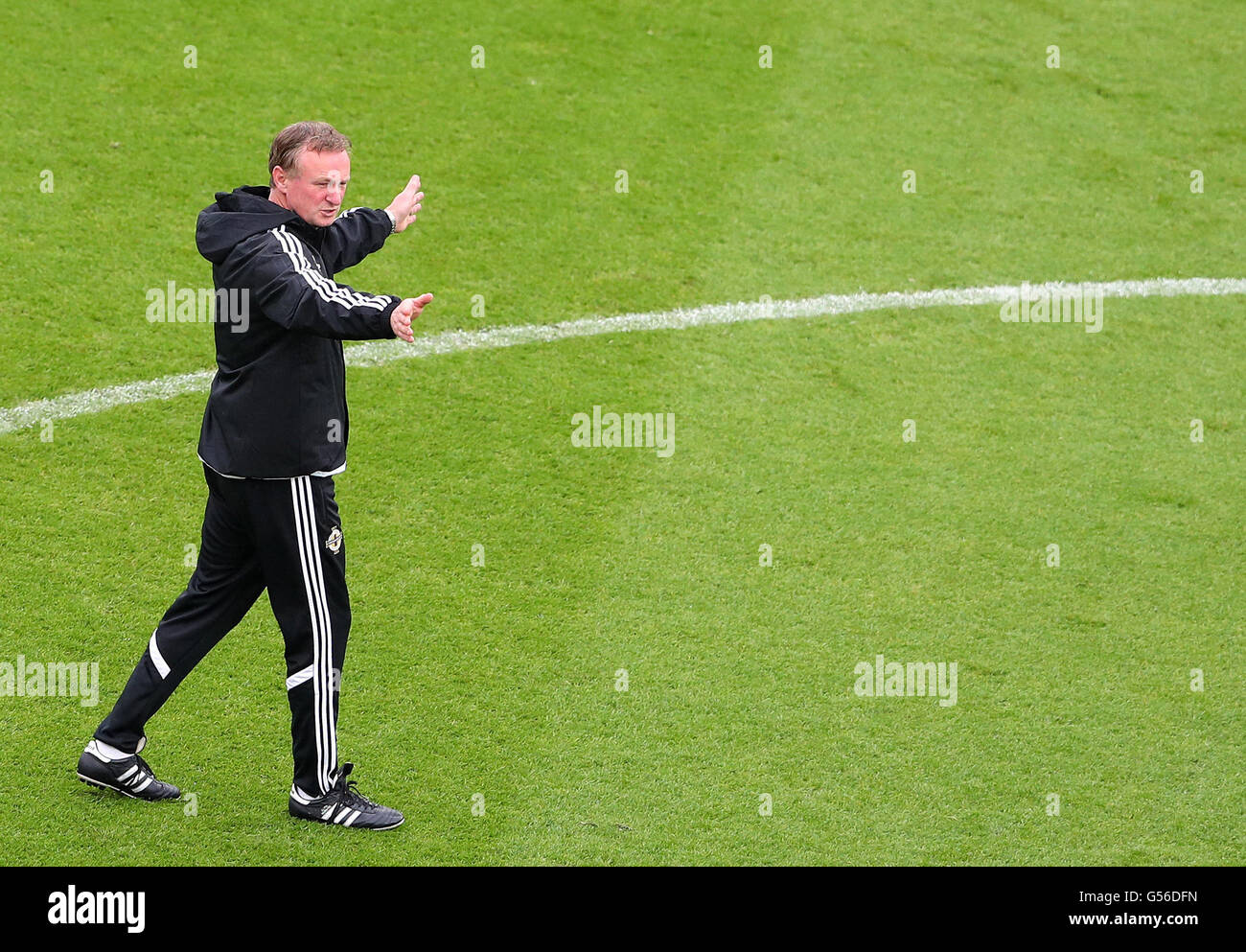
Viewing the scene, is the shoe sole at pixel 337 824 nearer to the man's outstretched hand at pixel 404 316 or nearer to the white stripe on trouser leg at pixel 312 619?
the white stripe on trouser leg at pixel 312 619

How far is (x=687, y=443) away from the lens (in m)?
6.98

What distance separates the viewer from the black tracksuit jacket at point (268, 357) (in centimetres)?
419

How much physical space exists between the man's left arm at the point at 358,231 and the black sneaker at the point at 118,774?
65.2 inches

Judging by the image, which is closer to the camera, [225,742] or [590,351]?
[225,742]

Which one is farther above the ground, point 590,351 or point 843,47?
point 843,47

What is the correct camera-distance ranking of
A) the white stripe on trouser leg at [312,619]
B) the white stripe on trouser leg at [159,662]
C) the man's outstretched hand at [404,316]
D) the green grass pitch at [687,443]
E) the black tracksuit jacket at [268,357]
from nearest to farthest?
the man's outstretched hand at [404,316] < the black tracksuit jacket at [268,357] < the white stripe on trouser leg at [312,619] < the white stripe on trouser leg at [159,662] < the green grass pitch at [687,443]

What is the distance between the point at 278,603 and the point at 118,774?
750 millimetres

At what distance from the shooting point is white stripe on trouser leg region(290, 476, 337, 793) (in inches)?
174

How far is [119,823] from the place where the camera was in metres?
4.60

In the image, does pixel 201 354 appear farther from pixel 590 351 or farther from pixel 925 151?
pixel 925 151

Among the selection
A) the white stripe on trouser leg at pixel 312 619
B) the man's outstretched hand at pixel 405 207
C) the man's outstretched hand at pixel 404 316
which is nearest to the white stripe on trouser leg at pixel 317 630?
the white stripe on trouser leg at pixel 312 619
